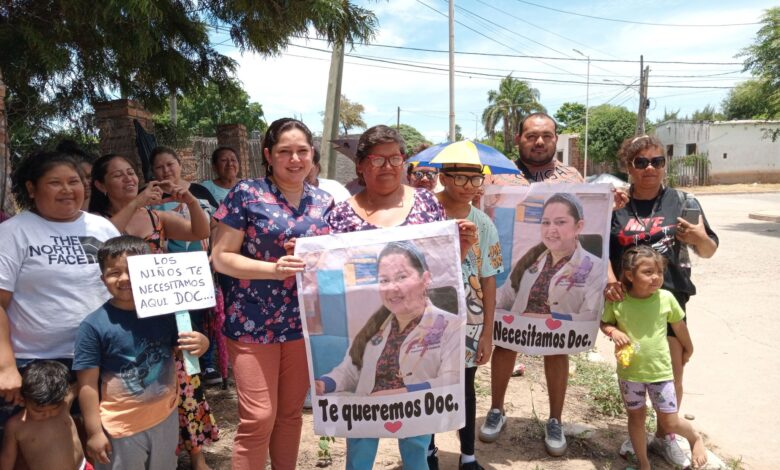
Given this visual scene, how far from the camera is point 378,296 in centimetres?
224

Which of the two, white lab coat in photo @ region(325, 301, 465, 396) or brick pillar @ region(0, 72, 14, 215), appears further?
brick pillar @ region(0, 72, 14, 215)

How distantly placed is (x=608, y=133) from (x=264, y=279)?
4140cm

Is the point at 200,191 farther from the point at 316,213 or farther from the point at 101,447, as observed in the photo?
the point at 101,447

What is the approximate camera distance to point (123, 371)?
2.29 m

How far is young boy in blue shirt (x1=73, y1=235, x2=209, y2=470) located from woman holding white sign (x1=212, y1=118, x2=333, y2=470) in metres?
0.24

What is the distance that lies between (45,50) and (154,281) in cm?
300

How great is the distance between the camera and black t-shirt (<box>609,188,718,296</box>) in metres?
3.11

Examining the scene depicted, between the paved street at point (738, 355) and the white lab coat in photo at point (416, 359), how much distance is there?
2445 millimetres

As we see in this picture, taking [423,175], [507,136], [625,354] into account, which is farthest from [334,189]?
[507,136]

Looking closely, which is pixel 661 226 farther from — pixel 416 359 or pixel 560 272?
pixel 416 359

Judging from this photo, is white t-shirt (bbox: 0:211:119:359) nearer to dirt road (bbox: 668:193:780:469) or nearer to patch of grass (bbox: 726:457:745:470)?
patch of grass (bbox: 726:457:745:470)

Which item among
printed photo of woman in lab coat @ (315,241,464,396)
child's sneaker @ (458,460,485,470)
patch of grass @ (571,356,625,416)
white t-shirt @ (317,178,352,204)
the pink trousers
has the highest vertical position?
white t-shirt @ (317,178,352,204)

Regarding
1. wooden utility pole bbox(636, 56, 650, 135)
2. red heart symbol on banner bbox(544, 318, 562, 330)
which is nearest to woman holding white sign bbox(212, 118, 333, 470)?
red heart symbol on banner bbox(544, 318, 562, 330)

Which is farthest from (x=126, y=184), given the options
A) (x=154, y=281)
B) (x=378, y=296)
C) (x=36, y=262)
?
(x=378, y=296)
